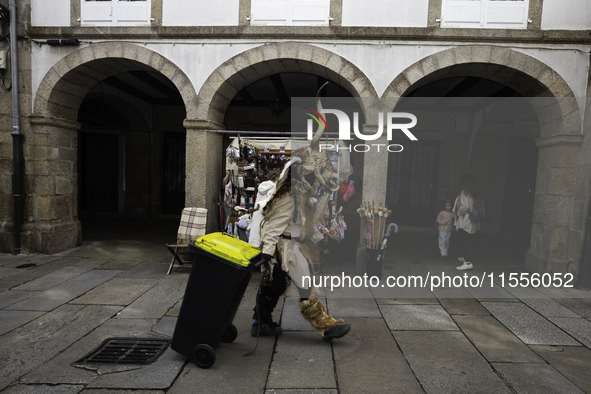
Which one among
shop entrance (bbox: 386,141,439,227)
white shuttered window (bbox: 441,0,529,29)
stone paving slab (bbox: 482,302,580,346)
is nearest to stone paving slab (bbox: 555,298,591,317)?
stone paving slab (bbox: 482,302,580,346)

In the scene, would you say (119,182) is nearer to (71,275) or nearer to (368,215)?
(71,275)

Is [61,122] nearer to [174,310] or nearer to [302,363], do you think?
[174,310]

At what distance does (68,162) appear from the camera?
7.15 metres

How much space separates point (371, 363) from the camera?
3.20m

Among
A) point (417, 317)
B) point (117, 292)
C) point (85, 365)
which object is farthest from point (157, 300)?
point (417, 317)

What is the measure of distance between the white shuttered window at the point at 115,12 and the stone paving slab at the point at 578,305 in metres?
7.71

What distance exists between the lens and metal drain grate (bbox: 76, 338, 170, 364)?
3.15m

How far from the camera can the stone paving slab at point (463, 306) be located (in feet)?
14.7

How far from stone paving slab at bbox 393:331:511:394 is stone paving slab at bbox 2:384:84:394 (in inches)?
105

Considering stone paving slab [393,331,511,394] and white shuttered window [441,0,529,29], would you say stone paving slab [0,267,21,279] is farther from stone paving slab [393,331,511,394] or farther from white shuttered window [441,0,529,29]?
white shuttered window [441,0,529,29]

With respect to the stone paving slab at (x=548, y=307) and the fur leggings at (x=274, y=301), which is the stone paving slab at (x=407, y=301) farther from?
the fur leggings at (x=274, y=301)

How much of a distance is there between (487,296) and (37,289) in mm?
6185

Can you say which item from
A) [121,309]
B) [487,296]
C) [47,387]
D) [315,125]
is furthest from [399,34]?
[47,387]

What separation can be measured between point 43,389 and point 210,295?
1.36 metres
